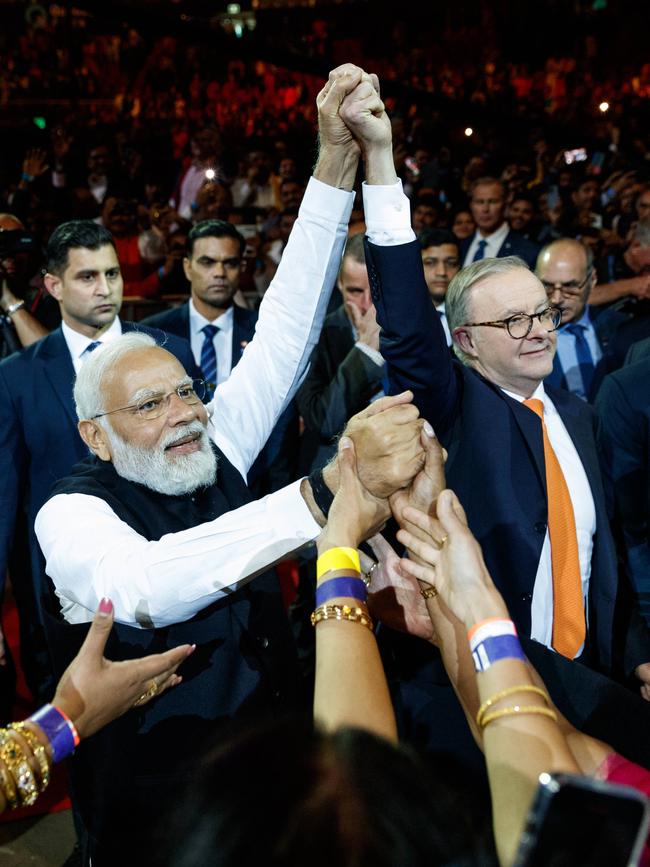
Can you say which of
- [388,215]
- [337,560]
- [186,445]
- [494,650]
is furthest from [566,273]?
[494,650]

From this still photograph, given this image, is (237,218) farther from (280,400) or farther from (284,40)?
(284,40)

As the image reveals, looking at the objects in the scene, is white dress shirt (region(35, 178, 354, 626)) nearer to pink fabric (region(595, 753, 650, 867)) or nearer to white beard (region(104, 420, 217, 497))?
white beard (region(104, 420, 217, 497))

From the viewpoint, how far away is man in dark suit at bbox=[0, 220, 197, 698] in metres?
3.10

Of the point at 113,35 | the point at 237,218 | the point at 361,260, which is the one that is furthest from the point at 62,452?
the point at 113,35

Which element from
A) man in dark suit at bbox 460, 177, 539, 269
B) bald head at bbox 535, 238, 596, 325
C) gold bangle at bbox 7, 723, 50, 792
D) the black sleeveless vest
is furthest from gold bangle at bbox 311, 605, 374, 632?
man in dark suit at bbox 460, 177, 539, 269

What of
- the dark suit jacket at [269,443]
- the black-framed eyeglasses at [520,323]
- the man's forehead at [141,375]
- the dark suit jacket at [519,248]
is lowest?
the dark suit jacket at [269,443]

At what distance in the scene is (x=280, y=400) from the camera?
2.34 m

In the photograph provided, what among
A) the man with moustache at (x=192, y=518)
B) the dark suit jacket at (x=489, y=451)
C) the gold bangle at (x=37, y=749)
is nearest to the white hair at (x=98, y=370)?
the man with moustache at (x=192, y=518)

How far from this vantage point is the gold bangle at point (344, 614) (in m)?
1.23

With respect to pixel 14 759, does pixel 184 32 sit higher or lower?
higher

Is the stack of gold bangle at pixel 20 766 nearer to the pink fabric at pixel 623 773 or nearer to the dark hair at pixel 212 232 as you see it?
the pink fabric at pixel 623 773

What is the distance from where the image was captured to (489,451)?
2.08m

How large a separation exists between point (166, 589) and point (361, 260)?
8.42ft

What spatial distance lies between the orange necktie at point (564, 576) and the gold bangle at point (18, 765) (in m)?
1.24
